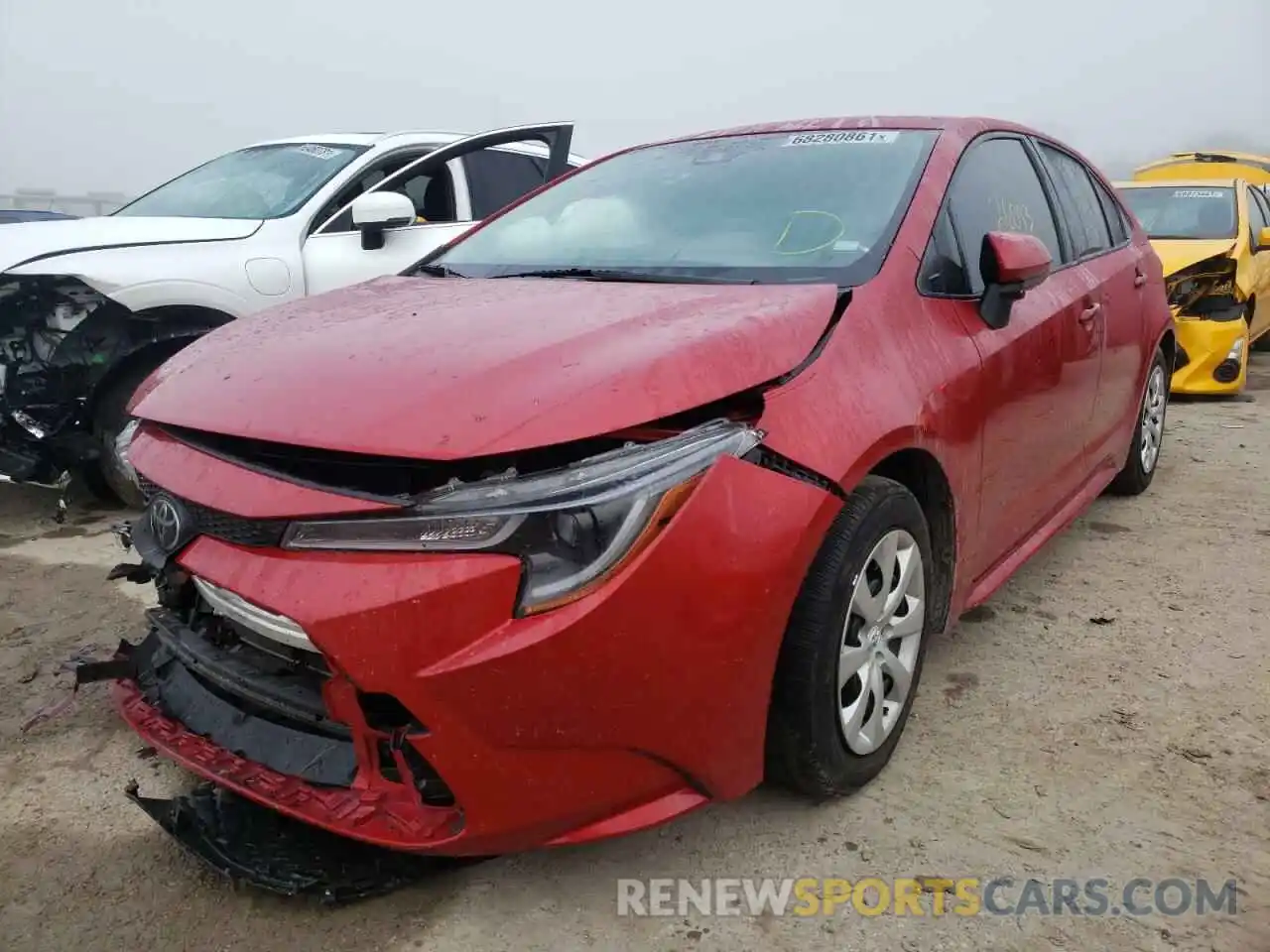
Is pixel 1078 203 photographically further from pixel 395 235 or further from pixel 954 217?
pixel 395 235

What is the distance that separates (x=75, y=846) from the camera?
211 cm

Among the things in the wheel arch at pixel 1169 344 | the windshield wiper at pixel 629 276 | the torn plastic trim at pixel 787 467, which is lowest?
the wheel arch at pixel 1169 344

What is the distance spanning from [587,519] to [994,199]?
1.94 m

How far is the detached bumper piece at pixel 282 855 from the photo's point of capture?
1.87 m

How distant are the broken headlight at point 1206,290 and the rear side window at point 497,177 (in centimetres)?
431

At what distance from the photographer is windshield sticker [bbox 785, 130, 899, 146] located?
2826 mm

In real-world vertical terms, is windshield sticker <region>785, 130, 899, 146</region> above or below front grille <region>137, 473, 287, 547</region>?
above

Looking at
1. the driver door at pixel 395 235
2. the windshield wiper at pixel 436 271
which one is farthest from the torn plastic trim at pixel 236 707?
the driver door at pixel 395 235

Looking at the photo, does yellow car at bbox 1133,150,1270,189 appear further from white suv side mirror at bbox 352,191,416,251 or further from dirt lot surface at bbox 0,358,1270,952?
dirt lot surface at bbox 0,358,1270,952

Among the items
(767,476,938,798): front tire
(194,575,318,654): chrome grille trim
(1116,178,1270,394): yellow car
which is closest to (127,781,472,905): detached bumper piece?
(194,575,318,654): chrome grille trim

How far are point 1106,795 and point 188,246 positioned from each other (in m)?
3.99

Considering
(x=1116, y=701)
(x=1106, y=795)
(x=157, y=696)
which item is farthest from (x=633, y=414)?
(x=1116, y=701)

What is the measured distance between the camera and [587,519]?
1.66 meters

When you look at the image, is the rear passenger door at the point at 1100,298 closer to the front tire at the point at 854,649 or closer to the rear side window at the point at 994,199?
the rear side window at the point at 994,199
